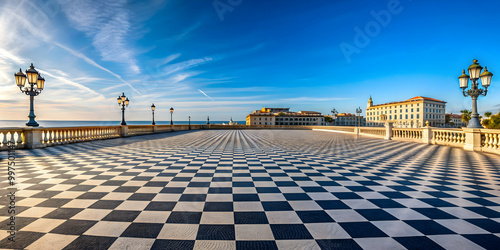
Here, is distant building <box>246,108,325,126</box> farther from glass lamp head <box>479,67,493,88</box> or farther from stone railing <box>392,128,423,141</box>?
glass lamp head <box>479,67,493,88</box>

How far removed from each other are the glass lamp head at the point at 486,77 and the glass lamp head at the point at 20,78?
20.9 meters

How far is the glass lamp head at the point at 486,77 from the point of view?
10.4m

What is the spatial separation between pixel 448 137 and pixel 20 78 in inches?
861

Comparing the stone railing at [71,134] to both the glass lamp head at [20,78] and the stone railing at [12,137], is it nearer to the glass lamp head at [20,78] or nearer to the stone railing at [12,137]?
Result: the stone railing at [12,137]

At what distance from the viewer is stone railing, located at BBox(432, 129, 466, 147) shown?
1216 centimetres

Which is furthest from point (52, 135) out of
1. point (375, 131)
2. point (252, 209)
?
point (375, 131)

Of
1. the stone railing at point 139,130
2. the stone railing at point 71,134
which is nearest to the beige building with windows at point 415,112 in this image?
the stone railing at point 139,130

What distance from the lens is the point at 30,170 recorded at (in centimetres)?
600

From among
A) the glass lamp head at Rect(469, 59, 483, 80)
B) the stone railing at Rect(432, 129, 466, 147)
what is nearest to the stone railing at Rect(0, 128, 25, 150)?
the glass lamp head at Rect(469, 59, 483, 80)

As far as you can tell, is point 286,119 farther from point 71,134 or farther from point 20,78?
point 20,78

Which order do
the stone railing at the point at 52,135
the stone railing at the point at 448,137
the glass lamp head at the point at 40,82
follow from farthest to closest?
the stone railing at the point at 448,137, the glass lamp head at the point at 40,82, the stone railing at the point at 52,135

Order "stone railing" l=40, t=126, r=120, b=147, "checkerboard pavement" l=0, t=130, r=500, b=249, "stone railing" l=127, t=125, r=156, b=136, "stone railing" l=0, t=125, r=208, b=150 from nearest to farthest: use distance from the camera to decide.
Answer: "checkerboard pavement" l=0, t=130, r=500, b=249 → "stone railing" l=0, t=125, r=208, b=150 → "stone railing" l=40, t=126, r=120, b=147 → "stone railing" l=127, t=125, r=156, b=136

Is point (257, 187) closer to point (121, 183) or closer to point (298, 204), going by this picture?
point (298, 204)

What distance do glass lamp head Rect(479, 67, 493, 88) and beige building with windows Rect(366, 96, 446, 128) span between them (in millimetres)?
86145
